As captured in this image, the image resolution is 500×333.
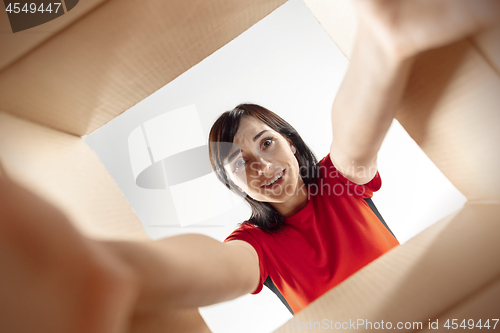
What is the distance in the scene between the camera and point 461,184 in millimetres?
331

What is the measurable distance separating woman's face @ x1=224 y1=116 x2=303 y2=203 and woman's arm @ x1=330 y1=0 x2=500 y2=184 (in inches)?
7.6

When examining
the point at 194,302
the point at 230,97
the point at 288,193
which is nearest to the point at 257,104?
the point at 230,97

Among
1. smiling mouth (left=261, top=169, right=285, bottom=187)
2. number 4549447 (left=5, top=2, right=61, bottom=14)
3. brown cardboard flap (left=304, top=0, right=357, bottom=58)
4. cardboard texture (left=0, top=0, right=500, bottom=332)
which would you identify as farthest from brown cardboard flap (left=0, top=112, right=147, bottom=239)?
brown cardboard flap (left=304, top=0, right=357, bottom=58)

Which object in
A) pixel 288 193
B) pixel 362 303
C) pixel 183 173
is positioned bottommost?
pixel 362 303

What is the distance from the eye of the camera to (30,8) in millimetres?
266

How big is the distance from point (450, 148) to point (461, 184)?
0.18 feet

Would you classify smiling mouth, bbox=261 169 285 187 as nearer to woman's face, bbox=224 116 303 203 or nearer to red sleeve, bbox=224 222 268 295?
woman's face, bbox=224 116 303 203

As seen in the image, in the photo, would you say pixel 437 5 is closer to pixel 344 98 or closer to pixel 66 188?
pixel 344 98

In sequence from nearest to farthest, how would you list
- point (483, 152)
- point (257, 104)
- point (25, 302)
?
point (25, 302), point (483, 152), point (257, 104)

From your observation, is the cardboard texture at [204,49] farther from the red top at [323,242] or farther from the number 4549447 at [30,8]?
the red top at [323,242]

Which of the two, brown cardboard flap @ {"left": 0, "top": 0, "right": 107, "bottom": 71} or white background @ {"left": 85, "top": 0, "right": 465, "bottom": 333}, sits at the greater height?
brown cardboard flap @ {"left": 0, "top": 0, "right": 107, "bottom": 71}

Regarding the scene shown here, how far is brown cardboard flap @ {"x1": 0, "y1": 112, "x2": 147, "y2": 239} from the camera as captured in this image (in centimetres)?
27

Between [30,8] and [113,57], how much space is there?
0.08 metres

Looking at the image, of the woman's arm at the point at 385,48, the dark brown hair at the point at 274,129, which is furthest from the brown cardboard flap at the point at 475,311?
the dark brown hair at the point at 274,129
